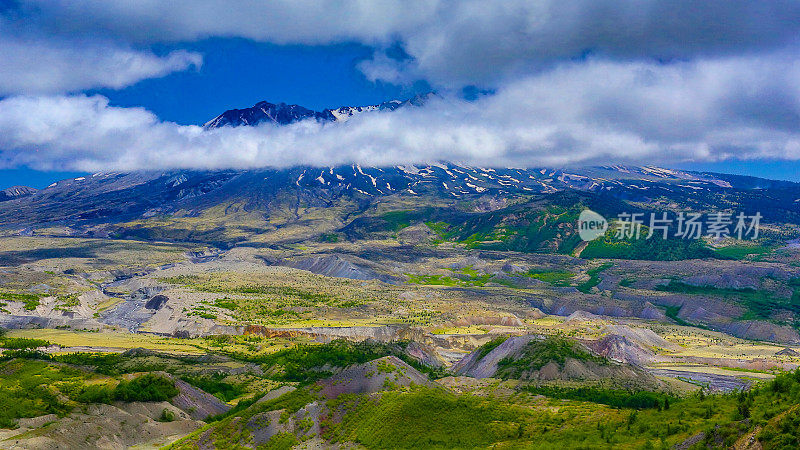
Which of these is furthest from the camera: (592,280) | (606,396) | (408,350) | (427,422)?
(592,280)

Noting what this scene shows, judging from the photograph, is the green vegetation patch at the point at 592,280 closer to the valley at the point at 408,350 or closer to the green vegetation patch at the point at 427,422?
the valley at the point at 408,350

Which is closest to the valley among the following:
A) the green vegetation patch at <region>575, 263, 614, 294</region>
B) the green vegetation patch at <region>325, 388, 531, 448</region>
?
the green vegetation patch at <region>325, 388, 531, 448</region>

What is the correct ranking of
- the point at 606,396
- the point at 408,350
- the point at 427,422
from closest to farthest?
the point at 427,422 → the point at 606,396 → the point at 408,350

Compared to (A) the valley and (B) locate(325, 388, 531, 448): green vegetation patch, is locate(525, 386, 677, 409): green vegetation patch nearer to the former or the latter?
(A) the valley

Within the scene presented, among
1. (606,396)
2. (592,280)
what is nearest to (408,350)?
(606,396)

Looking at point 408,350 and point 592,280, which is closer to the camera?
point 408,350

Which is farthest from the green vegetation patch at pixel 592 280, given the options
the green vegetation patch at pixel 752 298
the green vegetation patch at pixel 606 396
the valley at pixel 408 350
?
the green vegetation patch at pixel 606 396

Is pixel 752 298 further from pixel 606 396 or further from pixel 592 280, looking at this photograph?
pixel 606 396

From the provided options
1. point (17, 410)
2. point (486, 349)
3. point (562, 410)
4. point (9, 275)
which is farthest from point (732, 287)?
point (9, 275)

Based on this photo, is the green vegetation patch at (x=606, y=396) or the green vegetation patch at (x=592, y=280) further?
the green vegetation patch at (x=592, y=280)

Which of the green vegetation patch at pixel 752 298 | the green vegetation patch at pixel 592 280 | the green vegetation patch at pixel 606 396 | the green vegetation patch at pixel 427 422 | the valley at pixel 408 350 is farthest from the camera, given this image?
the green vegetation patch at pixel 592 280

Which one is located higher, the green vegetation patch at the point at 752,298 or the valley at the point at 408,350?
the green vegetation patch at the point at 752,298
